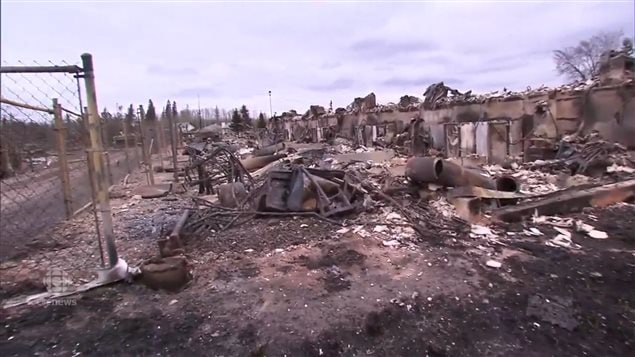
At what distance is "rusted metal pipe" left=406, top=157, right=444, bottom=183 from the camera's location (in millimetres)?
6523

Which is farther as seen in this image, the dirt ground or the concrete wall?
the concrete wall

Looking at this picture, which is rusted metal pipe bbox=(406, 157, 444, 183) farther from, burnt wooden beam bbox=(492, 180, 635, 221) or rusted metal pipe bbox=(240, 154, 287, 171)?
rusted metal pipe bbox=(240, 154, 287, 171)

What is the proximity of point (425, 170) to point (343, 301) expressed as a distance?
12.6ft

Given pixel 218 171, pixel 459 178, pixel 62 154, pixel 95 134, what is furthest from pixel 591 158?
pixel 62 154

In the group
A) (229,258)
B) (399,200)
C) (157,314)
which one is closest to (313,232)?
(229,258)

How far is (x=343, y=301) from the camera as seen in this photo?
10.8 ft

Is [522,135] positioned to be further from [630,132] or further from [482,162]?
[630,132]

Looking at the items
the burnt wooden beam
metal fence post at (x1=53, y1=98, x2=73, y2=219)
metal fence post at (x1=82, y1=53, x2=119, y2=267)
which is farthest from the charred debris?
metal fence post at (x1=53, y1=98, x2=73, y2=219)

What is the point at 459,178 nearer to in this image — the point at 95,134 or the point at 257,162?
the point at 95,134

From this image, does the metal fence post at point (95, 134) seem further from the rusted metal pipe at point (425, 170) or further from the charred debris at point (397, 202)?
the rusted metal pipe at point (425, 170)

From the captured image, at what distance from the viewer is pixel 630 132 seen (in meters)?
9.98

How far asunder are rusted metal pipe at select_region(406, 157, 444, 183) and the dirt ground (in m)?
1.76

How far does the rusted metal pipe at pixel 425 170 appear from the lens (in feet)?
21.4

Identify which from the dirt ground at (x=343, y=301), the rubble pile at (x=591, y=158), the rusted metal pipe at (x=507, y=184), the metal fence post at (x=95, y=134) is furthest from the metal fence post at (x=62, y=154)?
the rubble pile at (x=591, y=158)
